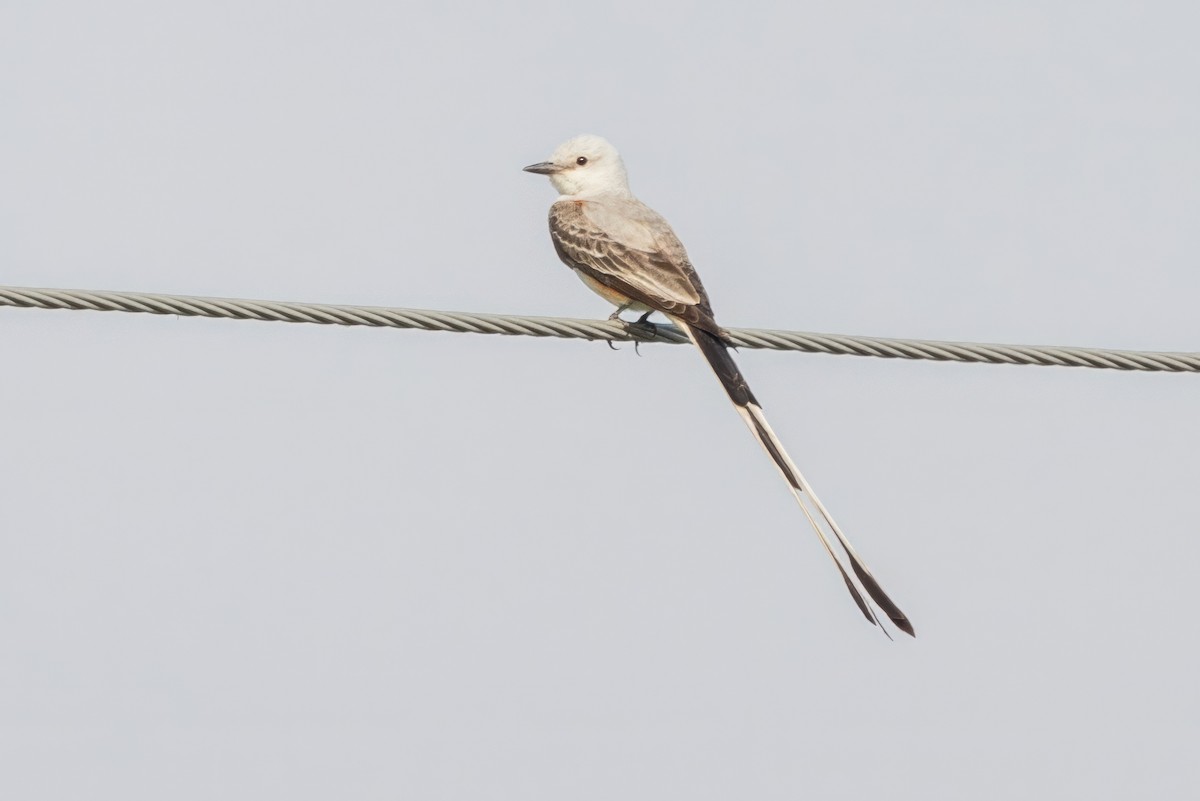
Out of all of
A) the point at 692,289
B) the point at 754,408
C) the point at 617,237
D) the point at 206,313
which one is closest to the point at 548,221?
the point at 617,237

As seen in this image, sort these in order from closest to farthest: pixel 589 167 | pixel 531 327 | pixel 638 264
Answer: pixel 531 327 → pixel 638 264 → pixel 589 167

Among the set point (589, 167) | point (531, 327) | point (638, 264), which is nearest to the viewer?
point (531, 327)

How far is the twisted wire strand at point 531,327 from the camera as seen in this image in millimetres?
4797

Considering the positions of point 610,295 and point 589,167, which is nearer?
point 610,295

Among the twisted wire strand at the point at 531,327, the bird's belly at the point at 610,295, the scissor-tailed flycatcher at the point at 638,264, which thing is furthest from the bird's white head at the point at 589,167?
the twisted wire strand at the point at 531,327

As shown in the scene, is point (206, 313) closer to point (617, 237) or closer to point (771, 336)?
point (771, 336)

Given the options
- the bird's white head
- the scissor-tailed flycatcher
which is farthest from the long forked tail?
the bird's white head

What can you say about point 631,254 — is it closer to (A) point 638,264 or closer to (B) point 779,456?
(A) point 638,264

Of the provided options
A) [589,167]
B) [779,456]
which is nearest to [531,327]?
[779,456]

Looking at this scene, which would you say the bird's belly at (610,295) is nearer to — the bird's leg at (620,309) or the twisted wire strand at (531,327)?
the bird's leg at (620,309)

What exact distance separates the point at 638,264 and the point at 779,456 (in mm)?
1496

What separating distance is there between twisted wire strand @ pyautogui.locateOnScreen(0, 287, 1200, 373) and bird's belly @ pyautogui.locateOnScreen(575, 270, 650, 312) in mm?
1463

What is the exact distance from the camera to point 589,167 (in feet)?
28.2

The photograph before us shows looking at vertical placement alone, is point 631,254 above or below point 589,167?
below
